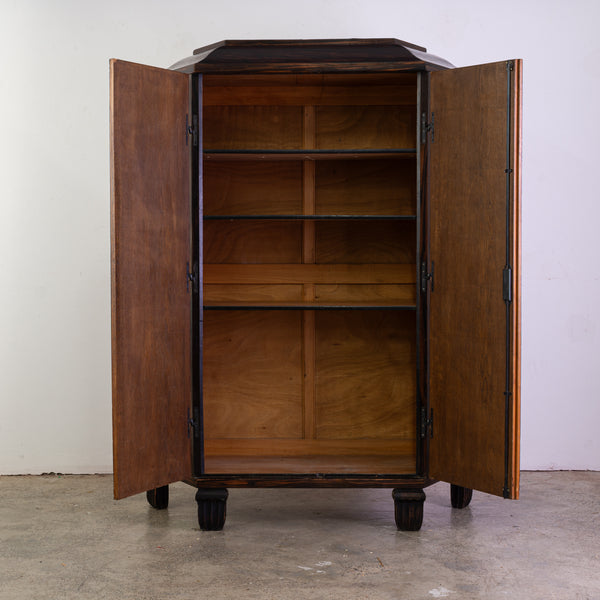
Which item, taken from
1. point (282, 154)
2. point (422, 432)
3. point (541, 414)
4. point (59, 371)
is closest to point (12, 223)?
point (59, 371)

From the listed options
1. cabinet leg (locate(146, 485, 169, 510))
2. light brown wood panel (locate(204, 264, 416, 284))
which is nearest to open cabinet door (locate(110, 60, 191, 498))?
cabinet leg (locate(146, 485, 169, 510))

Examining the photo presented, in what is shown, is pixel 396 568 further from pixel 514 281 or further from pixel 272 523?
pixel 514 281

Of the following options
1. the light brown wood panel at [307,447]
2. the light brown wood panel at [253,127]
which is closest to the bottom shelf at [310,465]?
the light brown wood panel at [307,447]

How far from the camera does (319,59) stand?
10.6 ft

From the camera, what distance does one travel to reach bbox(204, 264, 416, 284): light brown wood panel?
3.90 m

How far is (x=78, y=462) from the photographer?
4.38m

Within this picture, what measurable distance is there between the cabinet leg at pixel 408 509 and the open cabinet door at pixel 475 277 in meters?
0.13

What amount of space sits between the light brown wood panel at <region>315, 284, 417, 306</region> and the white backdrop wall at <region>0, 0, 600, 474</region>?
91 cm

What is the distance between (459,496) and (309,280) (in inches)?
51.9

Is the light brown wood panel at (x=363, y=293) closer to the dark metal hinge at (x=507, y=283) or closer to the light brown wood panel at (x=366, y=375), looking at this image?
the light brown wood panel at (x=366, y=375)

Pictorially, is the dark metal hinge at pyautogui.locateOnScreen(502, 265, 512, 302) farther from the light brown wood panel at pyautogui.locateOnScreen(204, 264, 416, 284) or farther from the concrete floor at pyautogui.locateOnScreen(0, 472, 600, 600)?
the concrete floor at pyautogui.locateOnScreen(0, 472, 600, 600)

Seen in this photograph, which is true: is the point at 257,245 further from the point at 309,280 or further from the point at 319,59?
the point at 319,59

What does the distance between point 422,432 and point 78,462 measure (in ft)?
7.15

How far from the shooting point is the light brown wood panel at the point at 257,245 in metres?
3.94
